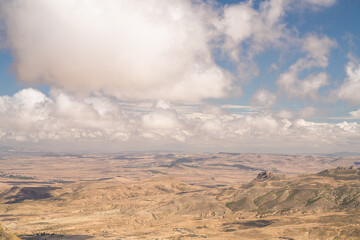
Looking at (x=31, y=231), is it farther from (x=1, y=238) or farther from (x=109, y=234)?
(x=1, y=238)

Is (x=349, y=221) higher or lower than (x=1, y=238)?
lower

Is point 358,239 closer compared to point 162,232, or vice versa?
point 358,239

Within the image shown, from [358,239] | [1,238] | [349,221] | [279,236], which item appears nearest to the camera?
[1,238]

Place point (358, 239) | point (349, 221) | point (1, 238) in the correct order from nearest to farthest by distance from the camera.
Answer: point (1, 238)
point (358, 239)
point (349, 221)

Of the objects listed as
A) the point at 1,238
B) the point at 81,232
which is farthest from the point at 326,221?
the point at 1,238

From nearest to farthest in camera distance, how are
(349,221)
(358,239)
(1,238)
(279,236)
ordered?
(1,238) → (358,239) → (279,236) → (349,221)

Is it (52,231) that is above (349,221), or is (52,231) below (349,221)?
below

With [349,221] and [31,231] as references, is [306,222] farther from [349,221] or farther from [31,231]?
[31,231]

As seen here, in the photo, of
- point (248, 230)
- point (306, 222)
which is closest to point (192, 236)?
point (248, 230)

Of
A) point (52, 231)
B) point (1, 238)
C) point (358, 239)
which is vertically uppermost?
point (1, 238)

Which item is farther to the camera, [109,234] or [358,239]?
[109,234]
